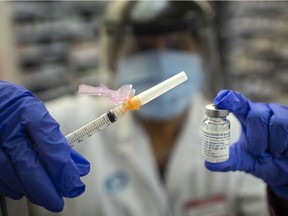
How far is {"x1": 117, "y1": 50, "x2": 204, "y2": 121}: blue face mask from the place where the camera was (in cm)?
136

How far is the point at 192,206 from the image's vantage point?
4.32 ft

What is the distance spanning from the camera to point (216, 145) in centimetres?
57

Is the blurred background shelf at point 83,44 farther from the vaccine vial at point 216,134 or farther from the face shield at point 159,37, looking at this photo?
the vaccine vial at point 216,134

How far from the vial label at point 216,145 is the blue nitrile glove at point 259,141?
26mm

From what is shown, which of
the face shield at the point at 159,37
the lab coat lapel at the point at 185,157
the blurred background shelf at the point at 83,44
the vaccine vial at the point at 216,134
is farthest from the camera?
the blurred background shelf at the point at 83,44

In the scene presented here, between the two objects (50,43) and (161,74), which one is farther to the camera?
(50,43)

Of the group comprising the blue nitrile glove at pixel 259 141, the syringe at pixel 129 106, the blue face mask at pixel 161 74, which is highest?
the syringe at pixel 129 106

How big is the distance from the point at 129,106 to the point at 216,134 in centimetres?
16

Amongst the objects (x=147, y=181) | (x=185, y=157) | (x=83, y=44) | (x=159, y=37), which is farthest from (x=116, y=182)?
(x=83, y=44)

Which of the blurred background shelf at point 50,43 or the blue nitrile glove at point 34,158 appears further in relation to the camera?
the blurred background shelf at point 50,43

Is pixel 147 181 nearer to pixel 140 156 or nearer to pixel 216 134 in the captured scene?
pixel 140 156

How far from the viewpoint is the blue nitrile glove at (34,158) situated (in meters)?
0.59

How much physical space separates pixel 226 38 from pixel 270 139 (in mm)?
3204

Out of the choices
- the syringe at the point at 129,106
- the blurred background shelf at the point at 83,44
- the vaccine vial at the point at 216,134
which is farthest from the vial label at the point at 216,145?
the blurred background shelf at the point at 83,44
